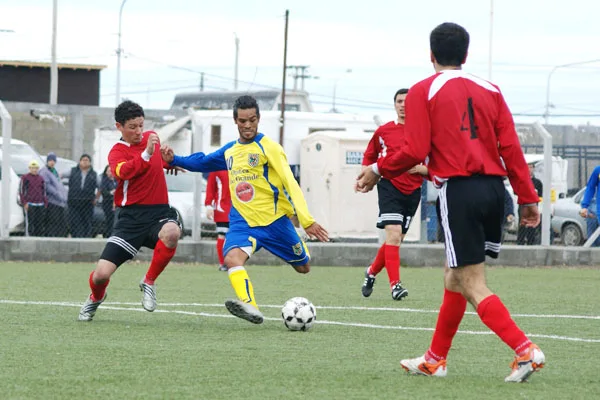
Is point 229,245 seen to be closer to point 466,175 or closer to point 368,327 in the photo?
point 368,327

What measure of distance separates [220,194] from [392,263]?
210 inches

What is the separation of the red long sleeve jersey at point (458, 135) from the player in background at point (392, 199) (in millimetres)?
5529

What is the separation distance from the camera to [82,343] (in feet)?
25.4

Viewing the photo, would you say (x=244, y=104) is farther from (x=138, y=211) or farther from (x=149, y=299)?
(x=149, y=299)

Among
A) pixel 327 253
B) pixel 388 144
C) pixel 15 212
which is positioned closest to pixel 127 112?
pixel 388 144

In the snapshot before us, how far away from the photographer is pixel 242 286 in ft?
28.9

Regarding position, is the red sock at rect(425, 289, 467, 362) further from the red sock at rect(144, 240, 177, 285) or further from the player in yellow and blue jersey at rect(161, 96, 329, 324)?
the red sock at rect(144, 240, 177, 285)

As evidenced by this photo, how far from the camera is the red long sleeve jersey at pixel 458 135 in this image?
243 inches

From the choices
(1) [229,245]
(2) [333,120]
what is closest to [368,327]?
(1) [229,245]

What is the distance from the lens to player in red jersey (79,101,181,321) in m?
9.62

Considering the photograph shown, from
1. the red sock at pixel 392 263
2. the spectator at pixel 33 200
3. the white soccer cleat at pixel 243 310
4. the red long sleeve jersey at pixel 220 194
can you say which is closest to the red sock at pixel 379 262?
the red sock at pixel 392 263

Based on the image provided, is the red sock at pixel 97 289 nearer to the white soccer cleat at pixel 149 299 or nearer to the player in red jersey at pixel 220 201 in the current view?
the white soccer cleat at pixel 149 299

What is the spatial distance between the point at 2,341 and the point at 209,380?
2.26 m

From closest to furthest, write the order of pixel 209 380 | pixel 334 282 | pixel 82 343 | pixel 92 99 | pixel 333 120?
pixel 209 380
pixel 82 343
pixel 334 282
pixel 333 120
pixel 92 99
